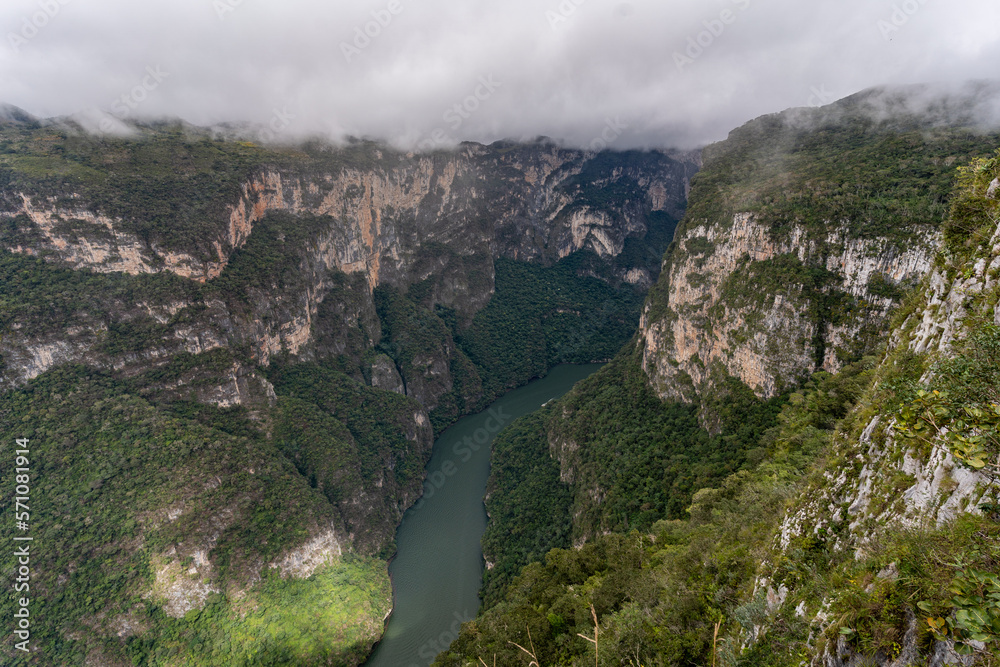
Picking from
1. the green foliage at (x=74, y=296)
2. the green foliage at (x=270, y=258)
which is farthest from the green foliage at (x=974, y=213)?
the green foliage at (x=270, y=258)

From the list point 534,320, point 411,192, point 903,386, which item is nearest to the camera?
point 903,386

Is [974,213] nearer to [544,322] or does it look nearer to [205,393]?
[205,393]

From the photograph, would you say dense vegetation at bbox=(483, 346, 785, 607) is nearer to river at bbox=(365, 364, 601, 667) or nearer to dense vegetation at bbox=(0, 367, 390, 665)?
river at bbox=(365, 364, 601, 667)

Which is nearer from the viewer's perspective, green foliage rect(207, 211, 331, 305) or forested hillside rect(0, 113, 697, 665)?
forested hillside rect(0, 113, 697, 665)

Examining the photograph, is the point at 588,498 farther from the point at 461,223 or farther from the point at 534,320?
the point at 461,223

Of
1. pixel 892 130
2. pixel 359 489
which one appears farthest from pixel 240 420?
pixel 892 130

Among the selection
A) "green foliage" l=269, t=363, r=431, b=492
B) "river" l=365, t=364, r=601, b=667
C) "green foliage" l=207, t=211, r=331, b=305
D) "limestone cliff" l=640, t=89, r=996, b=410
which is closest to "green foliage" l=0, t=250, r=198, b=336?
"green foliage" l=207, t=211, r=331, b=305
